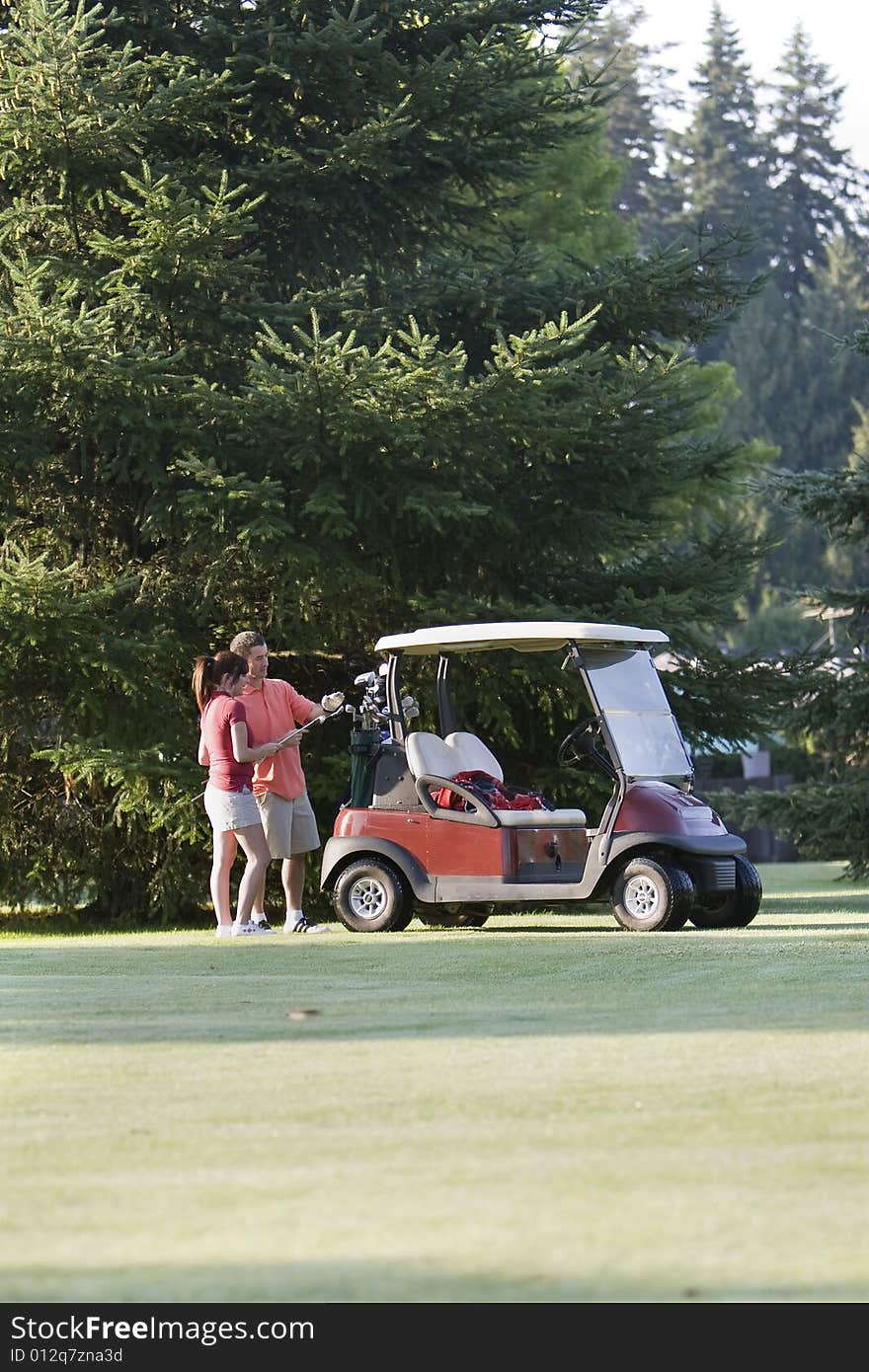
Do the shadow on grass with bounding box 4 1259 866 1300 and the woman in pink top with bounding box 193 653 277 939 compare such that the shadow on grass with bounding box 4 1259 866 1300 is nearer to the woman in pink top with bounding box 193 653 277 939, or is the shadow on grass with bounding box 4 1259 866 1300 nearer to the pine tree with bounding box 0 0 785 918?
the woman in pink top with bounding box 193 653 277 939

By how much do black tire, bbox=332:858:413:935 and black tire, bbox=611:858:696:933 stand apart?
1.33 metres

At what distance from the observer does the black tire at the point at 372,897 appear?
1260cm

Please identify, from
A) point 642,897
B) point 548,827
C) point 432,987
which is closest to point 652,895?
point 642,897

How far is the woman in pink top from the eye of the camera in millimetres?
12180

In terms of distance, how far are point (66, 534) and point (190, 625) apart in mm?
1409

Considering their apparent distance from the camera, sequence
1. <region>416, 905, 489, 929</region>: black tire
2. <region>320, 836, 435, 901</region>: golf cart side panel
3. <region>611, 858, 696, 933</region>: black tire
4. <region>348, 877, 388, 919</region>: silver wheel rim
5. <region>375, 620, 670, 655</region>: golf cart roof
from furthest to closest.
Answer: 1. <region>416, 905, 489, 929</region>: black tire
2. <region>348, 877, 388, 919</region>: silver wheel rim
3. <region>320, 836, 435, 901</region>: golf cart side panel
4. <region>375, 620, 670, 655</region>: golf cart roof
5. <region>611, 858, 696, 933</region>: black tire

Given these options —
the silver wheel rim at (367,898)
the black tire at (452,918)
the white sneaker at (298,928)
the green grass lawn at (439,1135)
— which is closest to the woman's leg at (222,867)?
the white sneaker at (298,928)

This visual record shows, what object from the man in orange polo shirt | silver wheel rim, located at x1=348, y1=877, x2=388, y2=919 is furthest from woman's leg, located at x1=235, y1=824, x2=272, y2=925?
silver wheel rim, located at x1=348, y1=877, x2=388, y2=919

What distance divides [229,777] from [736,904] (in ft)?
10.5

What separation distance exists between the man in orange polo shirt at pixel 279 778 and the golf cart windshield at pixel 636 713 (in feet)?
5.67

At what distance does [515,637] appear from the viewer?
12531mm

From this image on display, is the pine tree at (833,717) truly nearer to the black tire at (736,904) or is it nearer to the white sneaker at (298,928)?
the black tire at (736,904)

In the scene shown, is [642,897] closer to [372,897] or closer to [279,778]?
[372,897]
